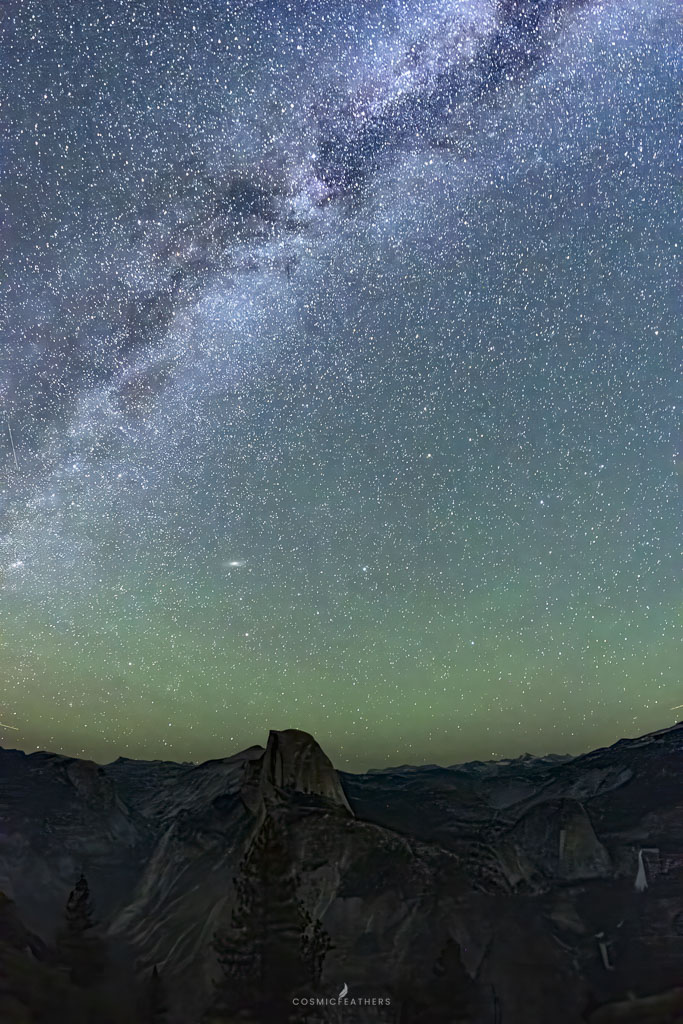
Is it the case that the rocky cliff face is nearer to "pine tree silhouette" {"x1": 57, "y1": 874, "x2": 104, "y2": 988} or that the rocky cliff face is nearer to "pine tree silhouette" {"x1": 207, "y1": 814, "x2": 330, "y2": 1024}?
"pine tree silhouette" {"x1": 207, "y1": 814, "x2": 330, "y2": 1024}

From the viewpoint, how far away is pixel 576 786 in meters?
132

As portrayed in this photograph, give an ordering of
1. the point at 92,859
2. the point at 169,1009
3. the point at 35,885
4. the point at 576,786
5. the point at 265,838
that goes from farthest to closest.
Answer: the point at 576,786
the point at 92,859
the point at 35,885
the point at 169,1009
the point at 265,838

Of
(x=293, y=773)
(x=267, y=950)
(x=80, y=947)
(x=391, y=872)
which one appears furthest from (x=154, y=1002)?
(x=293, y=773)

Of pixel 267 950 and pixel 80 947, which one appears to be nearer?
pixel 267 950

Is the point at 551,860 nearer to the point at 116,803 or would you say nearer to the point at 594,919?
the point at 594,919

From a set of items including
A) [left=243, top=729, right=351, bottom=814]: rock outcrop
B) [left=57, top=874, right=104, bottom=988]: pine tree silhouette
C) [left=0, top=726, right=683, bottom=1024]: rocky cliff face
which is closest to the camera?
[left=57, top=874, right=104, bottom=988]: pine tree silhouette

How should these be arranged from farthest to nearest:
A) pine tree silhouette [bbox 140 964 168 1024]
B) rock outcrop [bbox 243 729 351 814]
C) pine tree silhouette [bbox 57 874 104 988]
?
1. rock outcrop [bbox 243 729 351 814]
2. pine tree silhouette [bbox 57 874 104 988]
3. pine tree silhouette [bbox 140 964 168 1024]

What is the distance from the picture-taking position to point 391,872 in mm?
77688

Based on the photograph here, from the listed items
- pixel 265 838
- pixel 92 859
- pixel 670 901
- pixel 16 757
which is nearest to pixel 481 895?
pixel 670 901

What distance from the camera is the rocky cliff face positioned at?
207 ft

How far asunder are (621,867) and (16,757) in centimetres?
10419

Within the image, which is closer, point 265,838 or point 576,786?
point 265,838

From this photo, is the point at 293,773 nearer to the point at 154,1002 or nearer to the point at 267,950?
the point at 154,1002

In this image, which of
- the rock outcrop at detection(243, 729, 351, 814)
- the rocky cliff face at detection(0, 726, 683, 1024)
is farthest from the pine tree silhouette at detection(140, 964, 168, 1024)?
the rock outcrop at detection(243, 729, 351, 814)
